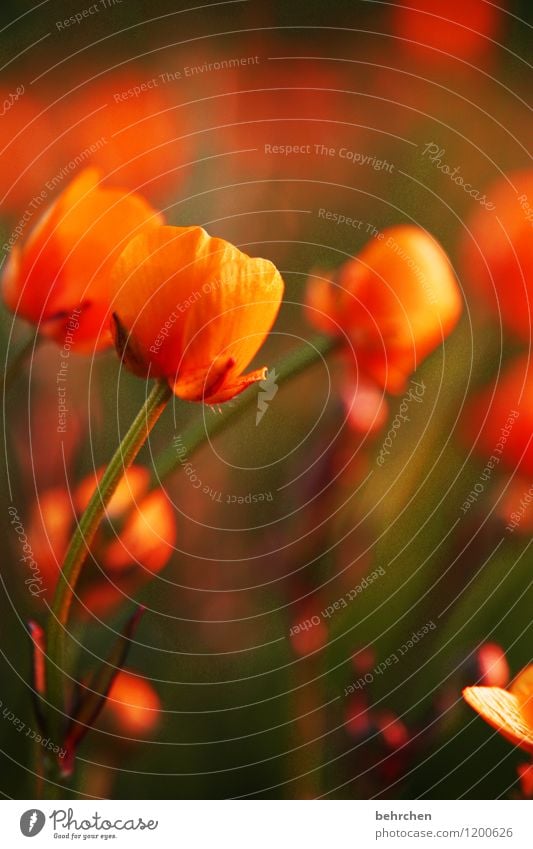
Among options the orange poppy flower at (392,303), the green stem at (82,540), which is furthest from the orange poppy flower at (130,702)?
the orange poppy flower at (392,303)

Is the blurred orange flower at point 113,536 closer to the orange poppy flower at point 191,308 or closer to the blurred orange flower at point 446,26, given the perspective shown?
the orange poppy flower at point 191,308

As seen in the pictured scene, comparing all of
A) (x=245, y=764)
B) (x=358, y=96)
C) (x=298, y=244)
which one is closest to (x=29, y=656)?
(x=245, y=764)

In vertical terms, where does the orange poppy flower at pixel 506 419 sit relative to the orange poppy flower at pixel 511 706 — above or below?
above

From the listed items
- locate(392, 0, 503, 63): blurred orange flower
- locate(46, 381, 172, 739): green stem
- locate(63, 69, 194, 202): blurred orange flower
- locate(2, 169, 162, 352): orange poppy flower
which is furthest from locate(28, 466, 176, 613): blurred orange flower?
locate(392, 0, 503, 63): blurred orange flower

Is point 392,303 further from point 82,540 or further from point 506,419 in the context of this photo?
point 82,540

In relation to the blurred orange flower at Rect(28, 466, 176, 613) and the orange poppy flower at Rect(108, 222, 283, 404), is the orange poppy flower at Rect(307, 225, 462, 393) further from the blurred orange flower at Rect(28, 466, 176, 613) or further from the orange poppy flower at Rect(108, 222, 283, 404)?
the blurred orange flower at Rect(28, 466, 176, 613)

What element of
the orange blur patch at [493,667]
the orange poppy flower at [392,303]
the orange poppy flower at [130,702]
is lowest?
the orange poppy flower at [130,702]

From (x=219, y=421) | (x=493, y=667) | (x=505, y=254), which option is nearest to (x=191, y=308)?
(x=219, y=421)
